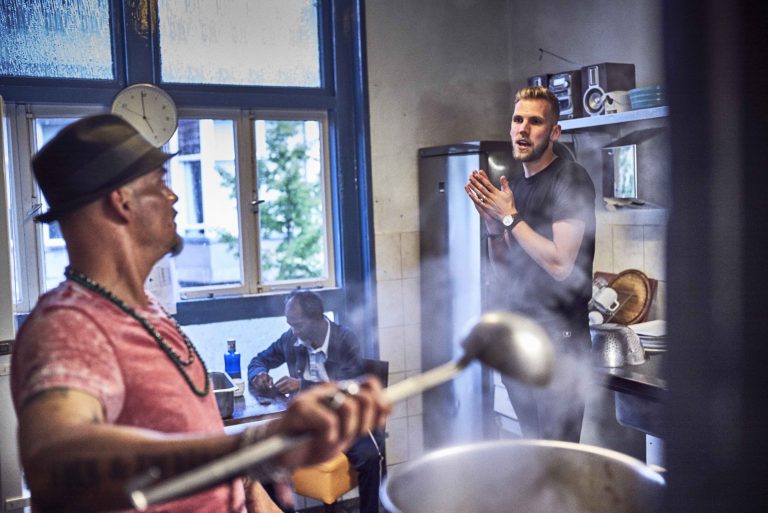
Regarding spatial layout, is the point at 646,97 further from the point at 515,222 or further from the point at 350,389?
the point at 350,389

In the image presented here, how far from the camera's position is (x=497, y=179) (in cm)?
420

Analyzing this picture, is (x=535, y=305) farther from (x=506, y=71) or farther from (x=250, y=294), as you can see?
(x=506, y=71)

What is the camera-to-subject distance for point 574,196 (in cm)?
290

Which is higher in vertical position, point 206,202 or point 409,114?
point 409,114

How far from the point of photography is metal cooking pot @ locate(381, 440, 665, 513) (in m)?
1.28

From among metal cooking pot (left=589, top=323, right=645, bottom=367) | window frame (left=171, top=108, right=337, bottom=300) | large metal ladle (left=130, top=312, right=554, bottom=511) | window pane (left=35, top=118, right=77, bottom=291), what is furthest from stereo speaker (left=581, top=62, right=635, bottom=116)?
large metal ladle (left=130, top=312, right=554, bottom=511)

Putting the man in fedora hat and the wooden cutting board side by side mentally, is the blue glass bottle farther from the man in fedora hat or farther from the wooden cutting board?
the man in fedora hat

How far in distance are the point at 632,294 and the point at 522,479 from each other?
2.68 metres

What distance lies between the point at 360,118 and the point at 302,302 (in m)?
1.27

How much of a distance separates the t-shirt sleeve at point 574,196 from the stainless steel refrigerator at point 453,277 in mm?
1184

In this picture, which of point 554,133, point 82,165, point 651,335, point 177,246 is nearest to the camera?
point 82,165

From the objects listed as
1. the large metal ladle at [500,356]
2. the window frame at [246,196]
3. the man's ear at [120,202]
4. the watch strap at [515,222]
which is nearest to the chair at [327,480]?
the window frame at [246,196]

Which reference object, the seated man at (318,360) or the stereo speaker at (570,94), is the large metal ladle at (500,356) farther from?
the stereo speaker at (570,94)

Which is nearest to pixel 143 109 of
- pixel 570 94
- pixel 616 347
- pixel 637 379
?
pixel 570 94
